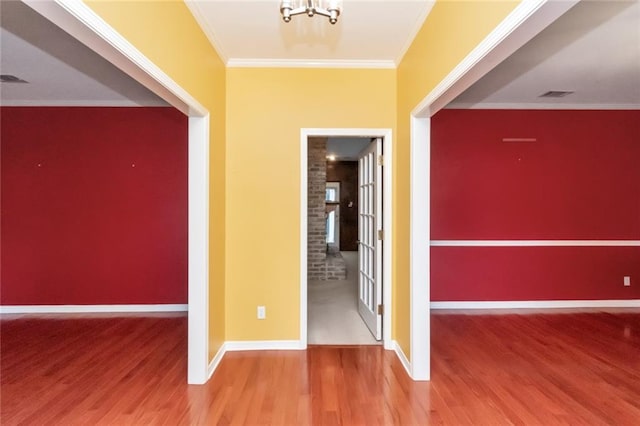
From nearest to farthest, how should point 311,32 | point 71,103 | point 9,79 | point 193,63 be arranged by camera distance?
point 193,63 < point 311,32 < point 9,79 < point 71,103

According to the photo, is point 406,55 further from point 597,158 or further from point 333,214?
point 333,214

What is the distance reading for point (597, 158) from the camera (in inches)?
174

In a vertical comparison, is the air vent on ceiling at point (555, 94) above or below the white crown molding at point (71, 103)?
above

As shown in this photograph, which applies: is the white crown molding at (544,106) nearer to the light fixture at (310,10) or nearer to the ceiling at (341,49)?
the ceiling at (341,49)

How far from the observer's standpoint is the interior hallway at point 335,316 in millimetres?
3441

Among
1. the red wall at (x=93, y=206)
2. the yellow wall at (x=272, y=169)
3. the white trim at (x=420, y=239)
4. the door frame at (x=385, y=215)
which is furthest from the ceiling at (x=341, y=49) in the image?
the white trim at (x=420, y=239)

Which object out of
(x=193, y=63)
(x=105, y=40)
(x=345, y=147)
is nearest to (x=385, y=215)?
(x=193, y=63)

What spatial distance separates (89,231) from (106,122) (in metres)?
1.41

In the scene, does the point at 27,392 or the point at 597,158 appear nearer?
the point at 27,392

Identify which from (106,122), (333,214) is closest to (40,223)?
(106,122)

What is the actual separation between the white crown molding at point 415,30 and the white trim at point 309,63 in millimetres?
174

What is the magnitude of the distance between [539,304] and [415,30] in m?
3.89

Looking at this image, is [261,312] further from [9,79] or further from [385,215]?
[9,79]

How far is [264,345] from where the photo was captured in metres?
3.19
